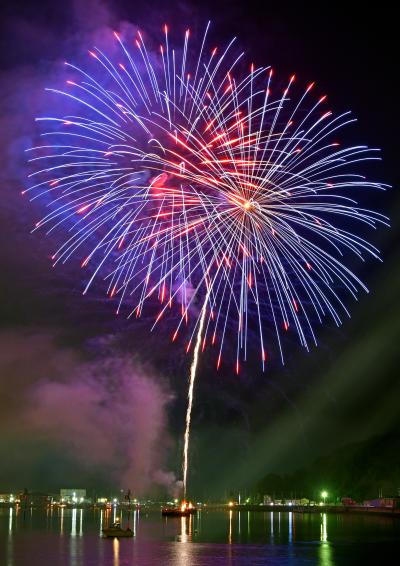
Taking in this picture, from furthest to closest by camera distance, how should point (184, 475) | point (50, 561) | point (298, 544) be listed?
point (184, 475), point (298, 544), point (50, 561)

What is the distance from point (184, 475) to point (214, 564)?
34334 millimetres

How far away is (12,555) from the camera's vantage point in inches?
2012

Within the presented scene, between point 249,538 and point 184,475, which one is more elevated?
point 184,475

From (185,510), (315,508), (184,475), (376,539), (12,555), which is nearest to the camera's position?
(12,555)

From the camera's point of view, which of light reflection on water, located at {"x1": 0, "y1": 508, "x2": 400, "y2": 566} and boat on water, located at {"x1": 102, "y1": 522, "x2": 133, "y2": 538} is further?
boat on water, located at {"x1": 102, "y1": 522, "x2": 133, "y2": 538}

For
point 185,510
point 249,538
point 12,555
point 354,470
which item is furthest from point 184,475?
point 354,470

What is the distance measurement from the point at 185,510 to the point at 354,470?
1630 inches

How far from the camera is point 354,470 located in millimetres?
151750

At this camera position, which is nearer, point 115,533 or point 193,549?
point 193,549

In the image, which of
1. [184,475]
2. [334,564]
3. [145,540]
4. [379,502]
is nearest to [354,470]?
[379,502]

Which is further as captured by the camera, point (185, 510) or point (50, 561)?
point (185, 510)

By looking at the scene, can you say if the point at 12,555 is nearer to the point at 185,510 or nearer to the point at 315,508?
the point at 185,510

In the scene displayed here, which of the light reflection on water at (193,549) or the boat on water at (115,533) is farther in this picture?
the boat on water at (115,533)

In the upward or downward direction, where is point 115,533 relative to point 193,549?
downward
